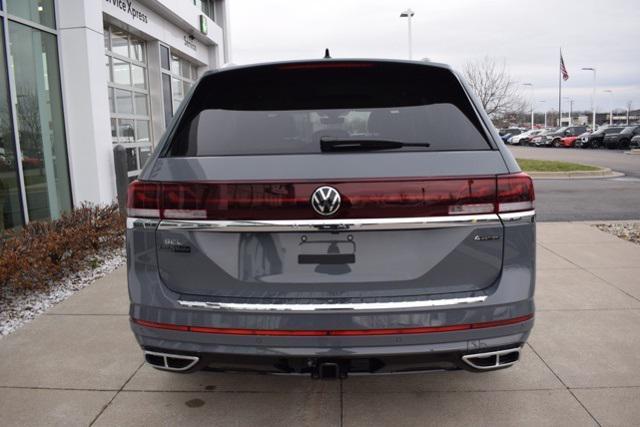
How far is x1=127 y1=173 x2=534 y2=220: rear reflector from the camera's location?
7.78ft

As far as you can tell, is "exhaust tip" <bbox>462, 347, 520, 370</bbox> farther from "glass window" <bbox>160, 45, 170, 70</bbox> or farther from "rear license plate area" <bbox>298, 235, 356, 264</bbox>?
"glass window" <bbox>160, 45, 170, 70</bbox>

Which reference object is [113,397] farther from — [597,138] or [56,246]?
[597,138]

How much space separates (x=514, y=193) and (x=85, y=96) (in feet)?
25.8

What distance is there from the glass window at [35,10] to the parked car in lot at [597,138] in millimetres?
39319

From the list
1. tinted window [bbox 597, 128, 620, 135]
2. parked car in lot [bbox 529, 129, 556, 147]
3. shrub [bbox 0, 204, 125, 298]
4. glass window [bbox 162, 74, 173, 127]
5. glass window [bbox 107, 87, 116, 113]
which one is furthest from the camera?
parked car in lot [bbox 529, 129, 556, 147]

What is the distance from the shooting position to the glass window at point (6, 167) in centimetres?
720

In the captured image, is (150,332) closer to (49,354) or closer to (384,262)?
(384,262)

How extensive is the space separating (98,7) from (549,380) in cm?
862

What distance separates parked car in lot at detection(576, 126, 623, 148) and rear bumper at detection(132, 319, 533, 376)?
42.1 m

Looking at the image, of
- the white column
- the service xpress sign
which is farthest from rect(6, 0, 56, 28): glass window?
the service xpress sign

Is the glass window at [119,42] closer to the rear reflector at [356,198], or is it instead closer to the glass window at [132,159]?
the glass window at [132,159]

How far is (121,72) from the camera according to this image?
11.7m

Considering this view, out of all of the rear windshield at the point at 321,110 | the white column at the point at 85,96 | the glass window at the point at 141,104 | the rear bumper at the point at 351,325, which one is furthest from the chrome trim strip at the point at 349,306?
the glass window at the point at 141,104

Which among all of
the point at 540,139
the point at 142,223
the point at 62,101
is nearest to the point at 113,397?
the point at 142,223
